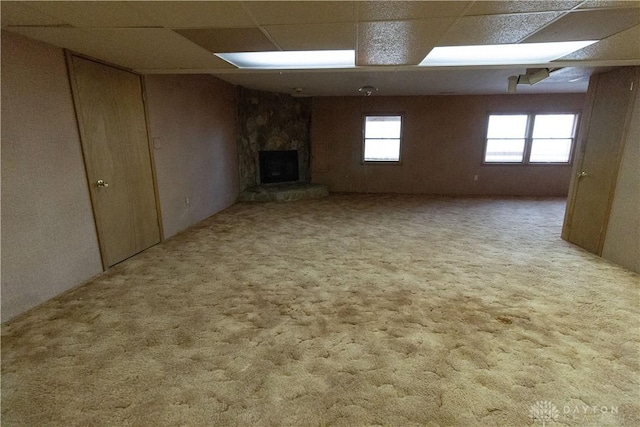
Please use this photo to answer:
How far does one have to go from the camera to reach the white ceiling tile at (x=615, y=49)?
229cm

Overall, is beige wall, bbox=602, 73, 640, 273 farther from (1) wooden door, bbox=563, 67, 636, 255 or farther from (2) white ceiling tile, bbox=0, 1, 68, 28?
(2) white ceiling tile, bbox=0, 1, 68, 28

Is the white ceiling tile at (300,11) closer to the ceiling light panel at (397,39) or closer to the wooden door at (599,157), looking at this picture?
the ceiling light panel at (397,39)

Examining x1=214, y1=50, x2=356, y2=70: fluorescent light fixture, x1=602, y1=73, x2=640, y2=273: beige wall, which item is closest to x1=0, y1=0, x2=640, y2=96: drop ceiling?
x1=214, y1=50, x2=356, y2=70: fluorescent light fixture

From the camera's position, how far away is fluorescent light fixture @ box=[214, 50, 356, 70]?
3.08 metres

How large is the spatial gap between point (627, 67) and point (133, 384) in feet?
17.4

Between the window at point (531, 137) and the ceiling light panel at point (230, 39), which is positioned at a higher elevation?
the ceiling light panel at point (230, 39)

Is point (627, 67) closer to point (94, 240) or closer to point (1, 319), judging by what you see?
point (94, 240)

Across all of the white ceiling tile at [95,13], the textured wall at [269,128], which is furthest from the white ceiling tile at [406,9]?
the textured wall at [269,128]

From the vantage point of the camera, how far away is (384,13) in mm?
1873

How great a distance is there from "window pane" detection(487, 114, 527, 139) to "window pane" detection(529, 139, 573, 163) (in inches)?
16.6

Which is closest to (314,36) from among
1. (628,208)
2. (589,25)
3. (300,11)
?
(300,11)

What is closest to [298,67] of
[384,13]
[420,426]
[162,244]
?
[384,13]

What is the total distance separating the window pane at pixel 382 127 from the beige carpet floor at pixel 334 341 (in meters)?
4.45

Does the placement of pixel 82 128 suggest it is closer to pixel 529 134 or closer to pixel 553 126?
pixel 529 134
